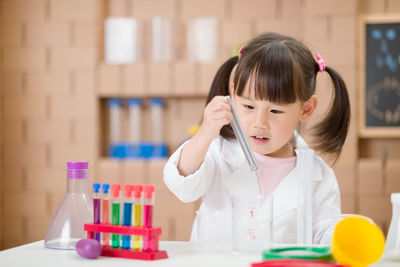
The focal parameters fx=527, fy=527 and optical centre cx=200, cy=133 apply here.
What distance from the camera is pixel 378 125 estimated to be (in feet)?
9.08

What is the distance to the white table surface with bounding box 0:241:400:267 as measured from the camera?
856mm

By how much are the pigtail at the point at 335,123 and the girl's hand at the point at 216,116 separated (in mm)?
452

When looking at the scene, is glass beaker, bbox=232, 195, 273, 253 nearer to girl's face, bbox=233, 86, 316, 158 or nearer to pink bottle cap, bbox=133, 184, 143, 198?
pink bottle cap, bbox=133, 184, 143, 198

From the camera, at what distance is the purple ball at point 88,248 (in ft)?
2.93

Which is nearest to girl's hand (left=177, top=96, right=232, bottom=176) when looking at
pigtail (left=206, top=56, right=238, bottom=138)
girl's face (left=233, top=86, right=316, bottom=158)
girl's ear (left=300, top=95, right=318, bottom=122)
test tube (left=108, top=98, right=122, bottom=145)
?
girl's face (left=233, top=86, right=316, bottom=158)

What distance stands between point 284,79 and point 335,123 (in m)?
0.26

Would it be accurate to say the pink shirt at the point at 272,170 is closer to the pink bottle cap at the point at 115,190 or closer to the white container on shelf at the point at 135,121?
the pink bottle cap at the point at 115,190

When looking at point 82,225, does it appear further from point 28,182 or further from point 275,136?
point 28,182

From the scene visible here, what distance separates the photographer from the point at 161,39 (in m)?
2.94

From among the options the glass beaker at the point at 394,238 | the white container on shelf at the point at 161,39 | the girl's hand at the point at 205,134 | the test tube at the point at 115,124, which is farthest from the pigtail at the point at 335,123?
the test tube at the point at 115,124

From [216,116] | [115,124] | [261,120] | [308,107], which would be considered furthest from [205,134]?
[115,124]

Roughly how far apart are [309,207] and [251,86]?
37 centimetres

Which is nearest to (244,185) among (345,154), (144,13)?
(345,154)

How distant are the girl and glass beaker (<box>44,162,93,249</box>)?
234mm
